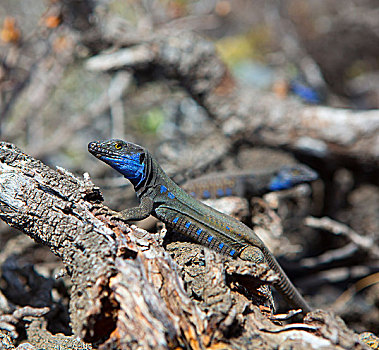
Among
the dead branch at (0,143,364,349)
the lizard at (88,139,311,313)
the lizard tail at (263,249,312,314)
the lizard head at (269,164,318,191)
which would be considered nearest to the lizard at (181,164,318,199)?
the lizard head at (269,164,318,191)

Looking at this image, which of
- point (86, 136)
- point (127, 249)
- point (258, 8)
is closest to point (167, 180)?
point (127, 249)

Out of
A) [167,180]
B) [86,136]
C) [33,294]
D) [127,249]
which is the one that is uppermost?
[127,249]

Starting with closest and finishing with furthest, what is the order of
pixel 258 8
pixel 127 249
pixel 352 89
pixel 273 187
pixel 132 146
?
pixel 127 249, pixel 132 146, pixel 273 187, pixel 352 89, pixel 258 8

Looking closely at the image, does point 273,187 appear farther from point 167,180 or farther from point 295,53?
point 295,53

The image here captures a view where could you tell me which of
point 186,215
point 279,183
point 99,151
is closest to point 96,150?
point 99,151

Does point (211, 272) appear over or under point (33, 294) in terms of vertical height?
over

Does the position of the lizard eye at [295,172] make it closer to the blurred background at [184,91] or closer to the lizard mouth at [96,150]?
the blurred background at [184,91]

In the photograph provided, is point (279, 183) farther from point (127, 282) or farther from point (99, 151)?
point (127, 282)
